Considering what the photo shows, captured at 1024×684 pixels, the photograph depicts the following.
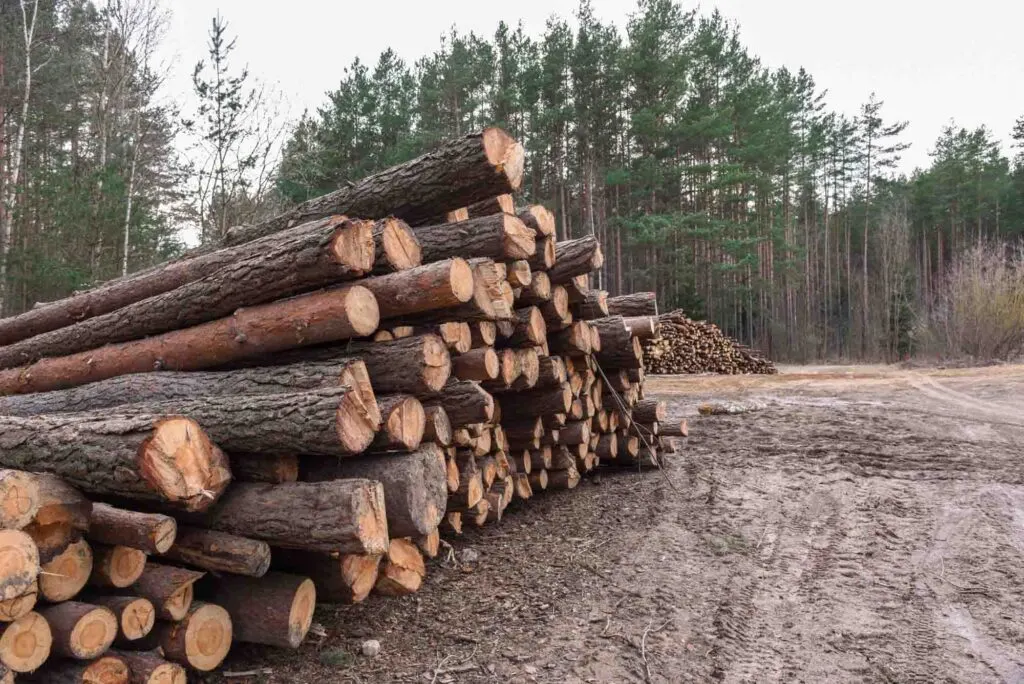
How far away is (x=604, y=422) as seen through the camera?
5582 millimetres

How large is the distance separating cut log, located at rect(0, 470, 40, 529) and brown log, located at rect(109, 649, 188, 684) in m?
0.60

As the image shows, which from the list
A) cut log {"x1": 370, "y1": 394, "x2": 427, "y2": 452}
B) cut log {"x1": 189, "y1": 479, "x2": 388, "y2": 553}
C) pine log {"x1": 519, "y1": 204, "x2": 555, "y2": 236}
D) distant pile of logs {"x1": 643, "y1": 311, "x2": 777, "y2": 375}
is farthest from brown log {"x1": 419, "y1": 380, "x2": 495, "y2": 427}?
distant pile of logs {"x1": 643, "y1": 311, "x2": 777, "y2": 375}

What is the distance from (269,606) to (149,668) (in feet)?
1.48

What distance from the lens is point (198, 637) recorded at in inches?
96.7

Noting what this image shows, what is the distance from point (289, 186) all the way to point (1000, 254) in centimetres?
2243

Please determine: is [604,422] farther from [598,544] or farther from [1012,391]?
[1012,391]

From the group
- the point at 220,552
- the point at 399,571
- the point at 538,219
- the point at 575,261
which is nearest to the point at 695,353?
the point at 575,261

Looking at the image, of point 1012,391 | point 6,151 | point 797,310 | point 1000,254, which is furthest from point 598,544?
point 797,310

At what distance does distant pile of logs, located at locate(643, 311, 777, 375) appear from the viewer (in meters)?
15.3

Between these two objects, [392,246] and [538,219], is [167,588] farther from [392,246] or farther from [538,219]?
[538,219]

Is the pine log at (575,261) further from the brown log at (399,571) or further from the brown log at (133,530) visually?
the brown log at (133,530)

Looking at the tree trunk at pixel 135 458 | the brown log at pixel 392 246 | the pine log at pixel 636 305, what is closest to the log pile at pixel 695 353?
the pine log at pixel 636 305

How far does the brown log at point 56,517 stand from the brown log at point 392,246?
1.68m

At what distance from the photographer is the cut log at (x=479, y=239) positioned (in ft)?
12.7
